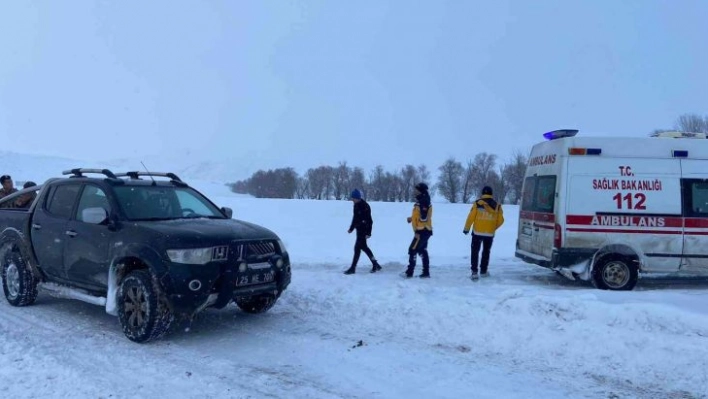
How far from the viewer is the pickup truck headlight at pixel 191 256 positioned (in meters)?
5.91

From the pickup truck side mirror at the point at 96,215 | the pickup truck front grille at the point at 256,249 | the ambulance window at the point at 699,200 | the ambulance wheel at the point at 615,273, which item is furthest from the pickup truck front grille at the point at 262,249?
the ambulance window at the point at 699,200

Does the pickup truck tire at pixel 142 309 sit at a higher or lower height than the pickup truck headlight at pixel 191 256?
lower

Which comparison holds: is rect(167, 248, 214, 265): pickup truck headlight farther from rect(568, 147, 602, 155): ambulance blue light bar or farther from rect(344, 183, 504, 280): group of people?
rect(568, 147, 602, 155): ambulance blue light bar

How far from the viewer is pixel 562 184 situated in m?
8.90

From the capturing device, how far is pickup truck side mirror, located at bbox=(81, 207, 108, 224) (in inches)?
253

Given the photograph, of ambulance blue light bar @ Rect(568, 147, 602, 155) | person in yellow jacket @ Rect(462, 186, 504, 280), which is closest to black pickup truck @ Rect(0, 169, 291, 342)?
person in yellow jacket @ Rect(462, 186, 504, 280)

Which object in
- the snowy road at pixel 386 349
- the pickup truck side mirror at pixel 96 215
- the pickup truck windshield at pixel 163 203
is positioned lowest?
the snowy road at pixel 386 349

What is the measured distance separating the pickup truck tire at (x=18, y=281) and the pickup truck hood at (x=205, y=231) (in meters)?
2.45

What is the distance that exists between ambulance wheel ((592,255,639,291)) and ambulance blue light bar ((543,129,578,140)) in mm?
2094

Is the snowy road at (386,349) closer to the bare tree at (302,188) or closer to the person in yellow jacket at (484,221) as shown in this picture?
the person in yellow jacket at (484,221)

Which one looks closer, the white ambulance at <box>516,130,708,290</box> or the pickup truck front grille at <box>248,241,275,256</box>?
the pickup truck front grille at <box>248,241,275,256</box>

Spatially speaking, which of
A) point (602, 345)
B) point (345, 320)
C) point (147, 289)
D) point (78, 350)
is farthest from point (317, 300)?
point (602, 345)

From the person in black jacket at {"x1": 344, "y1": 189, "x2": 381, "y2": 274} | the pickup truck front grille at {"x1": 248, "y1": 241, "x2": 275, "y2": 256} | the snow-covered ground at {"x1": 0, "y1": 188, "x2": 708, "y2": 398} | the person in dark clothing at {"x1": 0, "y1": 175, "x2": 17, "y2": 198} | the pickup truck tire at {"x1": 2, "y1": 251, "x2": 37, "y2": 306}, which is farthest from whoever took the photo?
the person in dark clothing at {"x1": 0, "y1": 175, "x2": 17, "y2": 198}

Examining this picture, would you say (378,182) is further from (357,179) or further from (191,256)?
(191,256)
